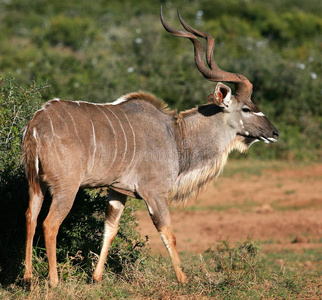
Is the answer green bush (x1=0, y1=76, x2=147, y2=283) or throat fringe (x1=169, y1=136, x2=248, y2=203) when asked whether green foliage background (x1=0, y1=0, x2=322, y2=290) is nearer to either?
green bush (x1=0, y1=76, x2=147, y2=283)

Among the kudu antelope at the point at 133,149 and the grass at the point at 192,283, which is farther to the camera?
the grass at the point at 192,283

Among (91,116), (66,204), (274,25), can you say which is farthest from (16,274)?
(274,25)

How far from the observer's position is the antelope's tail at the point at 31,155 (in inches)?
151

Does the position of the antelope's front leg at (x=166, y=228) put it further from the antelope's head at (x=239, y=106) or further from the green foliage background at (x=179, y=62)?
the green foliage background at (x=179, y=62)

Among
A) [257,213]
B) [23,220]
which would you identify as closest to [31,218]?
[23,220]

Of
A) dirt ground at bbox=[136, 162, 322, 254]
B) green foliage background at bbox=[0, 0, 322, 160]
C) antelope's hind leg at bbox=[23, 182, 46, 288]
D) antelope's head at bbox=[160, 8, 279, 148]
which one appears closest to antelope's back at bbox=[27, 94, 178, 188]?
antelope's hind leg at bbox=[23, 182, 46, 288]

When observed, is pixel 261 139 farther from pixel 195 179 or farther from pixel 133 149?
pixel 133 149

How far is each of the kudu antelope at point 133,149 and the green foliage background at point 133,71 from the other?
0.60 meters

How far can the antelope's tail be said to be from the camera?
3.83 metres

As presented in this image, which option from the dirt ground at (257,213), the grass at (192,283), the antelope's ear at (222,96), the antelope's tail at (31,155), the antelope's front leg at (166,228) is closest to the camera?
the antelope's tail at (31,155)

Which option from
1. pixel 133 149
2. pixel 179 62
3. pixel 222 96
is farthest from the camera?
pixel 179 62

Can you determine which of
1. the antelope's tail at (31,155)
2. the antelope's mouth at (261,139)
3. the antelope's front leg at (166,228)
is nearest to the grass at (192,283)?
the antelope's front leg at (166,228)

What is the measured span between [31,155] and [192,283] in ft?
4.98

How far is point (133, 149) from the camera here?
429cm
